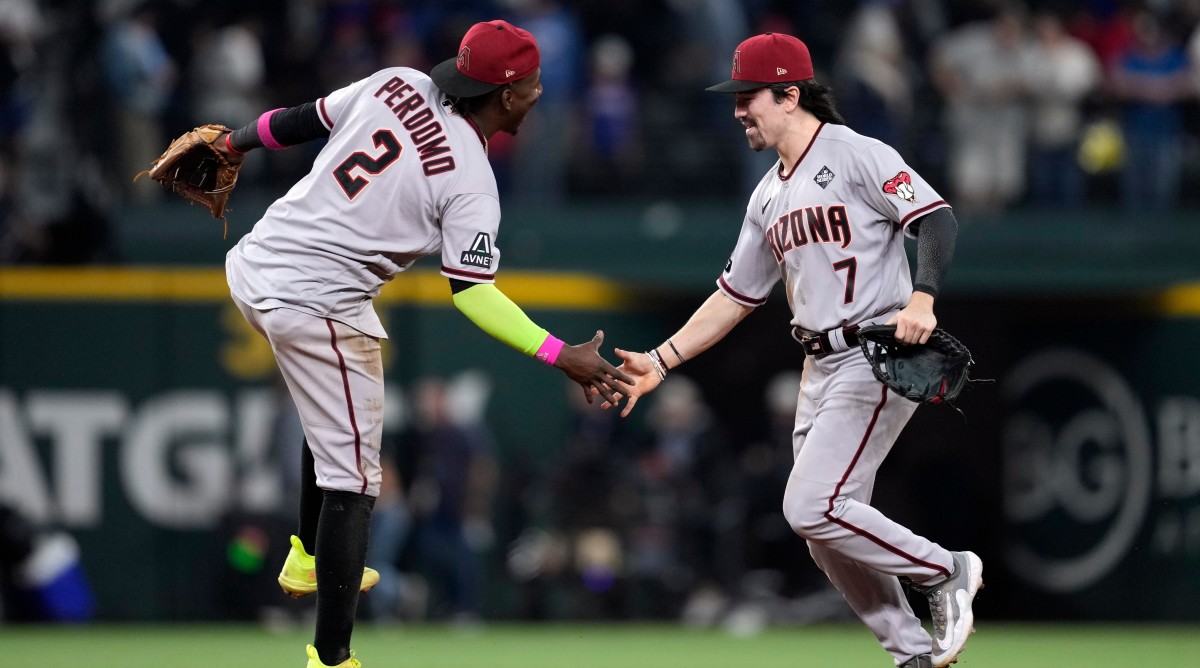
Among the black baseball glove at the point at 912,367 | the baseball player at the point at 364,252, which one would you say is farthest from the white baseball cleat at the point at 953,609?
the baseball player at the point at 364,252

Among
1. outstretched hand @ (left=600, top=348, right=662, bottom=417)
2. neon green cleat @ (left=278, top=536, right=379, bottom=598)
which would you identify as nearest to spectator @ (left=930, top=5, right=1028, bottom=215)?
outstretched hand @ (left=600, top=348, right=662, bottom=417)

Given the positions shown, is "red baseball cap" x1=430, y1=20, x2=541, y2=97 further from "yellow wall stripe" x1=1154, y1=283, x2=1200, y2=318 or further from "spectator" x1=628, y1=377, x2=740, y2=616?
"yellow wall stripe" x1=1154, y1=283, x2=1200, y2=318

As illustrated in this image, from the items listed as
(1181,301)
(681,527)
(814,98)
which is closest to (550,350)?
(814,98)

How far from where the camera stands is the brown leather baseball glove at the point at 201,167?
20.9ft

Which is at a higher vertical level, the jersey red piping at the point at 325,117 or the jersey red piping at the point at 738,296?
the jersey red piping at the point at 325,117

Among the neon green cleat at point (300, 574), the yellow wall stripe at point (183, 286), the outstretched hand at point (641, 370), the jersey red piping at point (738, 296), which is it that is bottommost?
the yellow wall stripe at point (183, 286)

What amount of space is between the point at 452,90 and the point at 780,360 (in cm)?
764

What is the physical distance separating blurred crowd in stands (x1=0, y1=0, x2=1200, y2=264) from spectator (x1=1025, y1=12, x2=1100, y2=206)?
0.02 meters

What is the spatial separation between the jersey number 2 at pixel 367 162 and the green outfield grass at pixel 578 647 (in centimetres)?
347

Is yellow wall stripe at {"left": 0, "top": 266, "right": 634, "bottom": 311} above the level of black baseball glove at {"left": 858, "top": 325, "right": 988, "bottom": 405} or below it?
below

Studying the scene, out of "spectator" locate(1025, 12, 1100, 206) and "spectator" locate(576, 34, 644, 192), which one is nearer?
"spectator" locate(1025, 12, 1100, 206)

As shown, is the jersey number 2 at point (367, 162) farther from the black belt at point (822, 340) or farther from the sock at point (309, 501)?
the black belt at point (822, 340)

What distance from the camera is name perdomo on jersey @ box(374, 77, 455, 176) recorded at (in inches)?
229

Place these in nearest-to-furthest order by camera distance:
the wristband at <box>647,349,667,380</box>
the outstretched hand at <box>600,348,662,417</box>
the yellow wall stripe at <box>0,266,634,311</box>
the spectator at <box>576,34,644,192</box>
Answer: the outstretched hand at <box>600,348,662,417</box>, the wristband at <box>647,349,667,380</box>, the yellow wall stripe at <box>0,266,634,311</box>, the spectator at <box>576,34,644,192</box>
